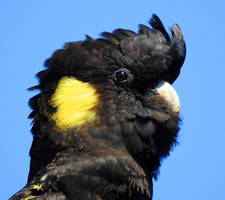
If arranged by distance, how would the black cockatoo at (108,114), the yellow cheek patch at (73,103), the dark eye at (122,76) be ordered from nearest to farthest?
the black cockatoo at (108,114) < the yellow cheek patch at (73,103) < the dark eye at (122,76)

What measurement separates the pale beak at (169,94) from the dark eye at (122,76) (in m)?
0.22

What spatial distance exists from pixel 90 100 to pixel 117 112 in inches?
8.5

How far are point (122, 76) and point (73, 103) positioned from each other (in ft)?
1.38

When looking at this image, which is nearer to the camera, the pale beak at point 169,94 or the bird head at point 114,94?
the bird head at point 114,94

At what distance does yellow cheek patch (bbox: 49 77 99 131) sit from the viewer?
10.8 feet

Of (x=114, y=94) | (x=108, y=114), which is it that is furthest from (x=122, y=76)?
(x=108, y=114)

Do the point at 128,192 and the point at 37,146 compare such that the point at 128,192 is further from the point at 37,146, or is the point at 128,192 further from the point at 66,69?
the point at 66,69

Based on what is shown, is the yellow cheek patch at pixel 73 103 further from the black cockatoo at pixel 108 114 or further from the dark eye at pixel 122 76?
the dark eye at pixel 122 76

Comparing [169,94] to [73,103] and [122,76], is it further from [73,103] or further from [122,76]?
[73,103]

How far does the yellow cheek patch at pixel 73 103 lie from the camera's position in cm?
331

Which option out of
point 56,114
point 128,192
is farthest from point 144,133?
point 56,114

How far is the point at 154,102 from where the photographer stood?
11.1 feet

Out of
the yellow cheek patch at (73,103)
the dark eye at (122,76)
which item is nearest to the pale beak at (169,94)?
the dark eye at (122,76)

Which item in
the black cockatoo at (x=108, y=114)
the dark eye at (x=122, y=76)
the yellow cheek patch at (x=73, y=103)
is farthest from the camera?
the dark eye at (x=122, y=76)
